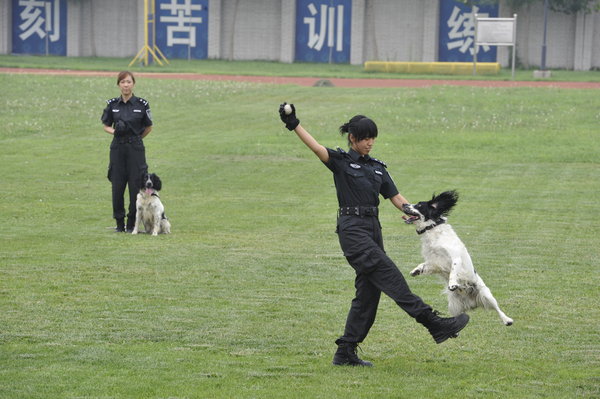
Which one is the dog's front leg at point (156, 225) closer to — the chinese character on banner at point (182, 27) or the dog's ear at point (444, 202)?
the dog's ear at point (444, 202)

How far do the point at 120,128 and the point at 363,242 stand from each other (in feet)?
26.9

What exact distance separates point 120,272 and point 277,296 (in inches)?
89.4

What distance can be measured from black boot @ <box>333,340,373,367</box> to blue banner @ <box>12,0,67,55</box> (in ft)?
192

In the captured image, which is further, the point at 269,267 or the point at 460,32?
the point at 460,32

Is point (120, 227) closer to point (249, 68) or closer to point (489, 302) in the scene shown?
point (489, 302)

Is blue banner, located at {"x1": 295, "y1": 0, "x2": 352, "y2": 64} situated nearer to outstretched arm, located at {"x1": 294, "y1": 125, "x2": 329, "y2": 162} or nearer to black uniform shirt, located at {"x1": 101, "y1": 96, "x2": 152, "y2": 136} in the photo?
black uniform shirt, located at {"x1": 101, "y1": 96, "x2": 152, "y2": 136}

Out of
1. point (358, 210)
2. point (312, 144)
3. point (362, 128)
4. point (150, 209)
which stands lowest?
point (150, 209)

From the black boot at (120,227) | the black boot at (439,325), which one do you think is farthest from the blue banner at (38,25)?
the black boot at (439,325)

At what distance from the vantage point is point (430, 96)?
3772cm

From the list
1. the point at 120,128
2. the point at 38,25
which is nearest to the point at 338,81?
the point at 38,25

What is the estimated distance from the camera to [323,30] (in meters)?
63.5

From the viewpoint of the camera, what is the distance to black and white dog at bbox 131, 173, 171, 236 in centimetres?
1617

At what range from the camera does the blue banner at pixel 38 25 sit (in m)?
63.9

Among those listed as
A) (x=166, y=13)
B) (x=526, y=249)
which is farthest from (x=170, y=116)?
(x=166, y=13)
